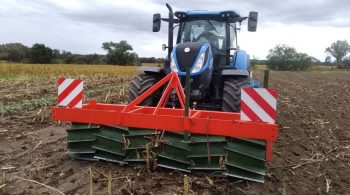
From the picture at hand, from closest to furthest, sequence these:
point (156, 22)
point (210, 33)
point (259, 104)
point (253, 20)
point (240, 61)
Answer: point (259, 104) → point (253, 20) → point (210, 33) → point (156, 22) → point (240, 61)

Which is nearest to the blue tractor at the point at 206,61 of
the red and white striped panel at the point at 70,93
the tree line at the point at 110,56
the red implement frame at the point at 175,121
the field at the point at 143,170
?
the red implement frame at the point at 175,121

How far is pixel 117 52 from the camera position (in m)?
52.8

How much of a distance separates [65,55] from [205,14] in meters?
49.5

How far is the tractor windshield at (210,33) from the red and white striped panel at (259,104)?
2941mm

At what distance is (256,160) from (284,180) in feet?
1.90

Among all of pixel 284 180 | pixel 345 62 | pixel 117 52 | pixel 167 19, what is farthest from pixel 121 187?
pixel 345 62

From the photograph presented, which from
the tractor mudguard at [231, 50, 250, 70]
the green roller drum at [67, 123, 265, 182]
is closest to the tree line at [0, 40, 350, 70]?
the tractor mudguard at [231, 50, 250, 70]

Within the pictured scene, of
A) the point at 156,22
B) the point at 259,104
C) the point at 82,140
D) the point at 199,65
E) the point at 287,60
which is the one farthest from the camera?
the point at 287,60

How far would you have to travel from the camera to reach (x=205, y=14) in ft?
24.7

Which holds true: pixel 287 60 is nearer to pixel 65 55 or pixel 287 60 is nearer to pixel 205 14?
pixel 65 55

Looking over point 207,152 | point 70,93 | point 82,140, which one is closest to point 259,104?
point 207,152

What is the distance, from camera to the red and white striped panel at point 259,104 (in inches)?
177

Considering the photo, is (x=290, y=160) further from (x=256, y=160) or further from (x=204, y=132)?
(x=204, y=132)

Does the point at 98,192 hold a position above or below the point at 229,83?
below
